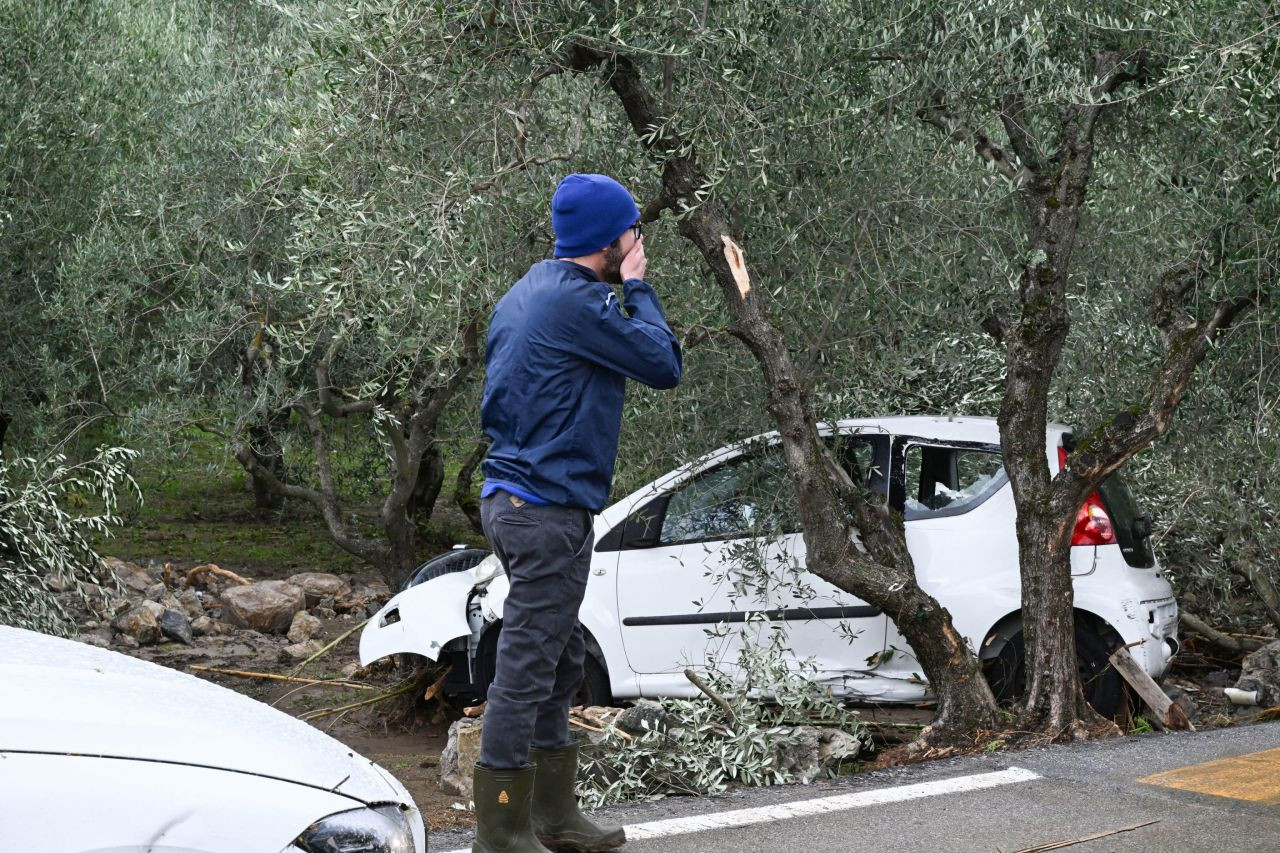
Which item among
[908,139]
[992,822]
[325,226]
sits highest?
[908,139]

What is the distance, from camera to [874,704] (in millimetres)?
7613

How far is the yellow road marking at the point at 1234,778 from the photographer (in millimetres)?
5094

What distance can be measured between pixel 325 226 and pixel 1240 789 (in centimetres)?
440

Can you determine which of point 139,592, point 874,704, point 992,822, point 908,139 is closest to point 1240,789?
point 992,822

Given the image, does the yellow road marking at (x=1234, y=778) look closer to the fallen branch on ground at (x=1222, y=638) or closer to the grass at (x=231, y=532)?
the fallen branch on ground at (x=1222, y=638)

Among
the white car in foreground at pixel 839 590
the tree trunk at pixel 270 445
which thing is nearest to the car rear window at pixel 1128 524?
Result: the white car in foreground at pixel 839 590

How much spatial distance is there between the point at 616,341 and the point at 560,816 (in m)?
1.44

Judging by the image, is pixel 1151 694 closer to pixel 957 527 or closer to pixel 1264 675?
pixel 957 527

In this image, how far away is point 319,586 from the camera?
14.2 m

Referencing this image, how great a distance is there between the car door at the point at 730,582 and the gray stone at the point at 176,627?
5791 mm

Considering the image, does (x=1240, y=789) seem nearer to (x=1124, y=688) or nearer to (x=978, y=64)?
(x=1124, y=688)

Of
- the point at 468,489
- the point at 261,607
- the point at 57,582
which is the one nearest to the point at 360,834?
the point at 57,582

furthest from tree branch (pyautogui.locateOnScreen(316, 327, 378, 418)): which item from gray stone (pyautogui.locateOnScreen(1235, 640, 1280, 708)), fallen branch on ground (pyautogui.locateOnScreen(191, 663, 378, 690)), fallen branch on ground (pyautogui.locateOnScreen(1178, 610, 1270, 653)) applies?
gray stone (pyautogui.locateOnScreen(1235, 640, 1280, 708))

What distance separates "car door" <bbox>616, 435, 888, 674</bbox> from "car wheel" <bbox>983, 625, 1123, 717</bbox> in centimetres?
→ 63
